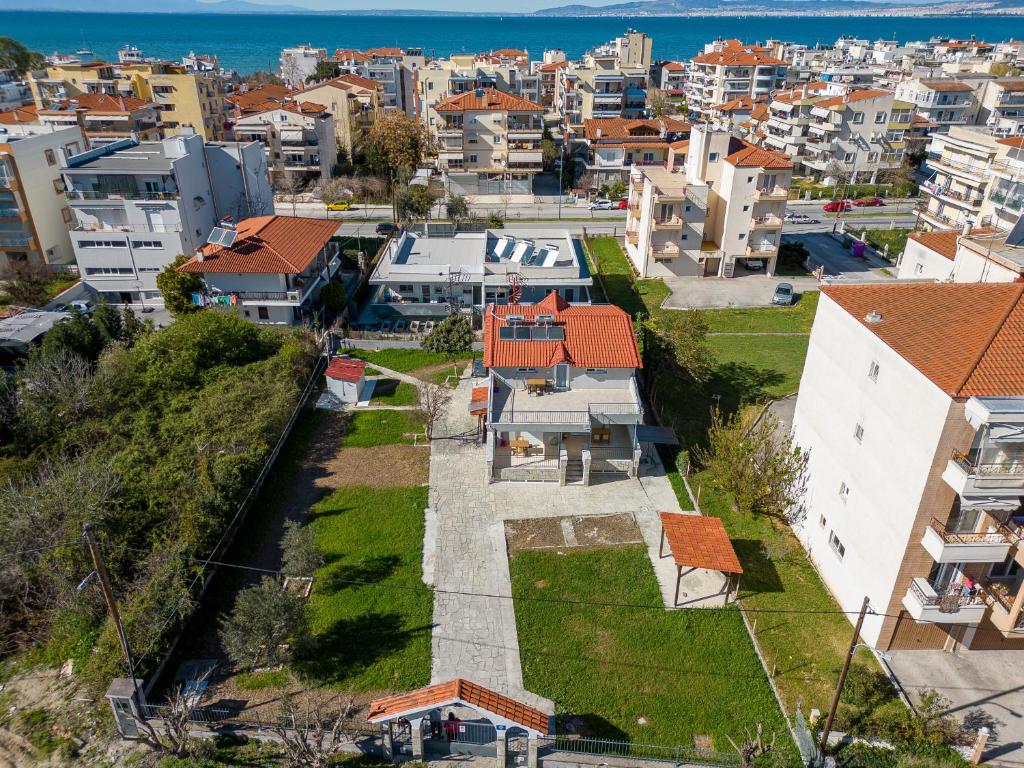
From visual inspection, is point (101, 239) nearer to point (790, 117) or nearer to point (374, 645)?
point (374, 645)

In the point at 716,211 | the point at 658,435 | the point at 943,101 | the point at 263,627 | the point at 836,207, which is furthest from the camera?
the point at 943,101

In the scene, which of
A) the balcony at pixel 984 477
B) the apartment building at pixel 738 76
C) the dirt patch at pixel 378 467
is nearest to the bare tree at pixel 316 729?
the dirt patch at pixel 378 467

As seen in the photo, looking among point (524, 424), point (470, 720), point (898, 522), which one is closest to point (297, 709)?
point (470, 720)

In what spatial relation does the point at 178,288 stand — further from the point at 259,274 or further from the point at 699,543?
the point at 699,543

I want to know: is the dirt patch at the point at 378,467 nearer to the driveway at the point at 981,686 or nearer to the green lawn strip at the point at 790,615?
the green lawn strip at the point at 790,615

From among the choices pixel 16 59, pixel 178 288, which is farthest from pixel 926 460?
pixel 16 59

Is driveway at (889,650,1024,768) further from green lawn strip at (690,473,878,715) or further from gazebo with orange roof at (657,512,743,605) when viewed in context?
gazebo with orange roof at (657,512,743,605)
